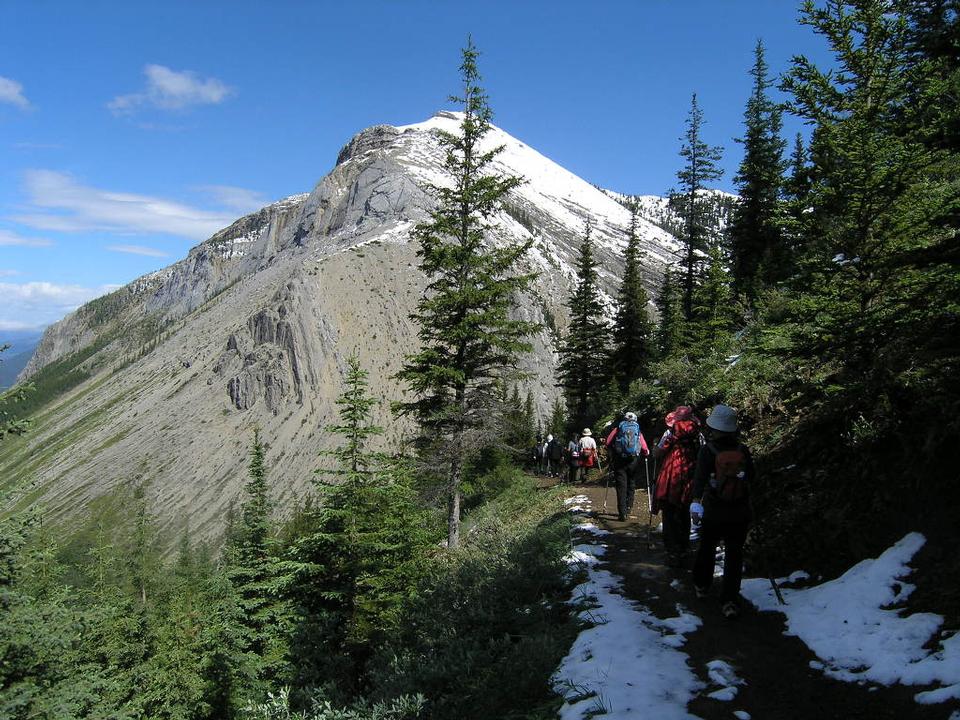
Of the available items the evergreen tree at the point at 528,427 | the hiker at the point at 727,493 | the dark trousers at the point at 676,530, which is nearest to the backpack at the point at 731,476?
the hiker at the point at 727,493

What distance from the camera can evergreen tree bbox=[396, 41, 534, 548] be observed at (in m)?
14.9

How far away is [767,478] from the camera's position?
831 cm

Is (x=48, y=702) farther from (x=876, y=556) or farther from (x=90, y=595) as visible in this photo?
(x=90, y=595)

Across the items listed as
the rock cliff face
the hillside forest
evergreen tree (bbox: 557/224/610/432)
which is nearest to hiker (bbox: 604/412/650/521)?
the hillside forest

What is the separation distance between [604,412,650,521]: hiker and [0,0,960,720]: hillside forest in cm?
135

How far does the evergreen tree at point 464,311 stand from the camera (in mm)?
14852

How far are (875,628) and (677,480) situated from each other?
113 inches

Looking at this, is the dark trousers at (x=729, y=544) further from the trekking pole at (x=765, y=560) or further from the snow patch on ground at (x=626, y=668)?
the snow patch on ground at (x=626, y=668)

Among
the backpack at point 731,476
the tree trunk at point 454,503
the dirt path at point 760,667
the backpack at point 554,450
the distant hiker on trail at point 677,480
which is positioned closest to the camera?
the dirt path at point 760,667

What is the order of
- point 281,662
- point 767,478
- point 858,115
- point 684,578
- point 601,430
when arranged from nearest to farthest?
point 684,578, point 858,115, point 767,478, point 281,662, point 601,430

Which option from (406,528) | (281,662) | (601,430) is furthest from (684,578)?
(601,430)

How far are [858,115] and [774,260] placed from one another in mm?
24603

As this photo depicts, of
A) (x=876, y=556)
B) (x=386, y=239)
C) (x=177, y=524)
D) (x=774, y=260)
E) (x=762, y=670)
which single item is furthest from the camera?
(x=386, y=239)

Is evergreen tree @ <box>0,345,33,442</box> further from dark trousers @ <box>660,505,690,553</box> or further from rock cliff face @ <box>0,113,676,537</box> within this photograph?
rock cliff face @ <box>0,113,676,537</box>
